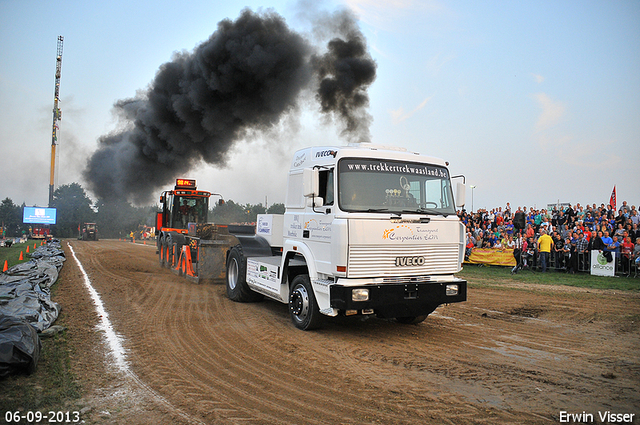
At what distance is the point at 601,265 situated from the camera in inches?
583

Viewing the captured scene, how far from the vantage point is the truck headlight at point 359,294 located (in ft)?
19.4

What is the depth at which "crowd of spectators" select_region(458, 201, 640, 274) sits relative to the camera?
48.2 feet

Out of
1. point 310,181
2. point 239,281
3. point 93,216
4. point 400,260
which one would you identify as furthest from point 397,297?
point 93,216

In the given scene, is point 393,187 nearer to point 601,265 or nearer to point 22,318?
point 22,318

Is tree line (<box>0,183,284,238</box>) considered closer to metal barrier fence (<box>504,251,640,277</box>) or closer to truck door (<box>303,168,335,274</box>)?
metal barrier fence (<box>504,251,640,277</box>)

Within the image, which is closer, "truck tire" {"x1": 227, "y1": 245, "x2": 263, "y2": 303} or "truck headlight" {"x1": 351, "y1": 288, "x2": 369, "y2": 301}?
"truck headlight" {"x1": 351, "y1": 288, "x2": 369, "y2": 301}

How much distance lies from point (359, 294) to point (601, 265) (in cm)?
1273

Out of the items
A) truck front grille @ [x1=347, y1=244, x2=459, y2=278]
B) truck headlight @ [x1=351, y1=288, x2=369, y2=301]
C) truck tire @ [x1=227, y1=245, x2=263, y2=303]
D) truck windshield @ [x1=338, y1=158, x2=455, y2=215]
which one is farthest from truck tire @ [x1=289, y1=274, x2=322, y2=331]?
truck tire @ [x1=227, y1=245, x2=263, y2=303]

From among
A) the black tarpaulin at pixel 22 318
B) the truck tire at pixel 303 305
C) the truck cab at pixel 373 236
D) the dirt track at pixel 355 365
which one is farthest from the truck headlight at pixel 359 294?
the black tarpaulin at pixel 22 318

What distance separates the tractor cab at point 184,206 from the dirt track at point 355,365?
7.74 m

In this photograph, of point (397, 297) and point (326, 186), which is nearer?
point (397, 297)

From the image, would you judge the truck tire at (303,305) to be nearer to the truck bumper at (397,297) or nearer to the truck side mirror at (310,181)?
the truck bumper at (397,297)

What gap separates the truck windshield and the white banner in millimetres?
10877

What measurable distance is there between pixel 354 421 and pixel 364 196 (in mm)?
3335
